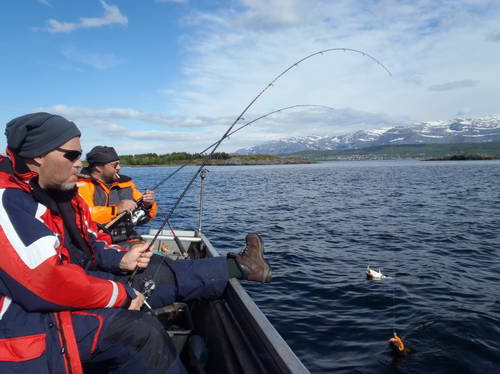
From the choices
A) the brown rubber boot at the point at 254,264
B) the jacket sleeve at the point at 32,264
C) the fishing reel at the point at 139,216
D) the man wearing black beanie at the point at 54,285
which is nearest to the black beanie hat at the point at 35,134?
the man wearing black beanie at the point at 54,285

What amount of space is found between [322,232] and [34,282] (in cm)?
1286

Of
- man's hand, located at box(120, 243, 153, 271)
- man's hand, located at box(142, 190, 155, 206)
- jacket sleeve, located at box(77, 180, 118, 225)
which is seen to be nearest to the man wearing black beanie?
man's hand, located at box(120, 243, 153, 271)

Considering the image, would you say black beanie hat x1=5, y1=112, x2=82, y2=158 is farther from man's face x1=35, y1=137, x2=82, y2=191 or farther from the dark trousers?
the dark trousers

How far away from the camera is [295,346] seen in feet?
18.7

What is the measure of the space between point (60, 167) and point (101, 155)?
3.23 metres

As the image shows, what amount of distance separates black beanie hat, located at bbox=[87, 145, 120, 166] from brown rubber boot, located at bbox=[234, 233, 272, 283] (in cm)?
289

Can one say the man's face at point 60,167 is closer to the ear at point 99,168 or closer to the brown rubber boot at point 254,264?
the brown rubber boot at point 254,264

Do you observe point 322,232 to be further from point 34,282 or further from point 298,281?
point 34,282

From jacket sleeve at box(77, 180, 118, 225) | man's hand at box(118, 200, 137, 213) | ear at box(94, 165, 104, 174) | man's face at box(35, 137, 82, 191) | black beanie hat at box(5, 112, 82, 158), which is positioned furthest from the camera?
ear at box(94, 165, 104, 174)

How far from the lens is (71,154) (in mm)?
2504

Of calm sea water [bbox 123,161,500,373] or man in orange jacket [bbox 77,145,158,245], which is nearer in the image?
man in orange jacket [bbox 77,145,158,245]

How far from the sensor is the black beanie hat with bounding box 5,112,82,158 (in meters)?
2.27

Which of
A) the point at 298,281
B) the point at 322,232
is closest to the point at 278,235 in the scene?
the point at 322,232

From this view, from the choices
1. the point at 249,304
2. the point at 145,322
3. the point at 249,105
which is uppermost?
the point at 249,105
